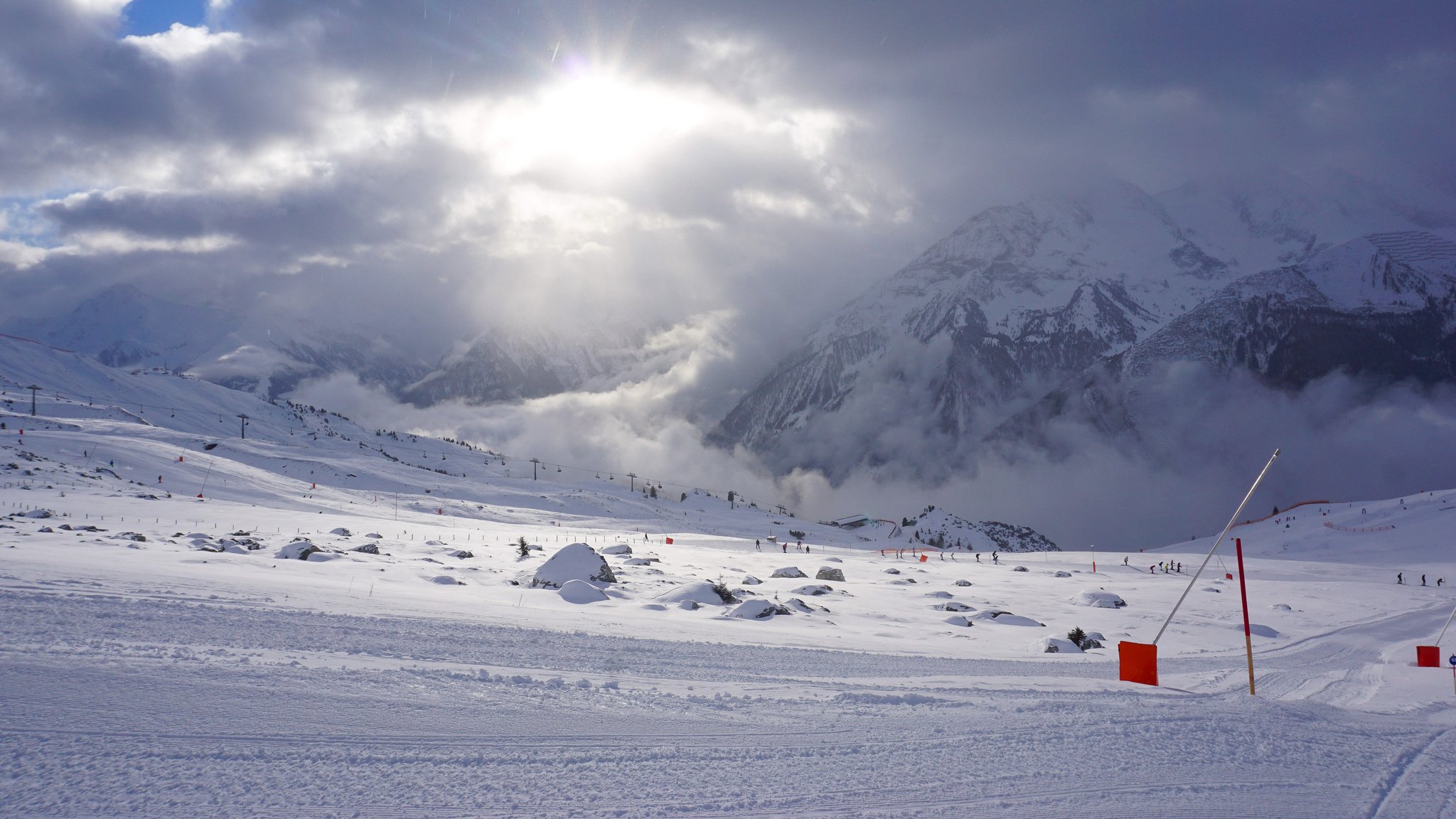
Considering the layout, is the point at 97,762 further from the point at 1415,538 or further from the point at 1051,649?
the point at 1415,538

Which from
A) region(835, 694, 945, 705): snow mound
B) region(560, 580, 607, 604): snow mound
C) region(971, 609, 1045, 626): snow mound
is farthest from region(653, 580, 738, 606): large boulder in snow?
region(835, 694, 945, 705): snow mound

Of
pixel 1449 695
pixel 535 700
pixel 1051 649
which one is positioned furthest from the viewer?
pixel 1051 649

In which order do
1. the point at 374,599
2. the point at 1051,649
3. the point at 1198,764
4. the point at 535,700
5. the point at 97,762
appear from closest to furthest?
the point at 97,762, the point at 1198,764, the point at 535,700, the point at 374,599, the point at 1051,649

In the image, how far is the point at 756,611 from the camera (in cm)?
2197

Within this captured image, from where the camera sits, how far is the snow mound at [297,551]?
86.8 feet

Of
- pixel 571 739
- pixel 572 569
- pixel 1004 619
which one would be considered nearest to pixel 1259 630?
pixel 1004 619

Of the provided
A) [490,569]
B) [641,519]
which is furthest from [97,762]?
[641,519]

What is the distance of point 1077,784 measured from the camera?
734 centimetres

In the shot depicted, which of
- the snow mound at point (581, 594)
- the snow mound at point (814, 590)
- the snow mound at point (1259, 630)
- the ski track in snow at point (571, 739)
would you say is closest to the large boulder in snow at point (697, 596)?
the snow mound at point (581, 594)

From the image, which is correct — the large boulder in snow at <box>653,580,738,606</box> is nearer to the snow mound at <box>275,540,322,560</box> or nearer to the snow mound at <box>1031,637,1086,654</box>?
the snow mound at <box>1031,637,1086,654</box>

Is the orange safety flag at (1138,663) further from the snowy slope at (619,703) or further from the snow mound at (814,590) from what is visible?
the snow mound at (814,590)

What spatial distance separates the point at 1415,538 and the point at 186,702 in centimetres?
10896

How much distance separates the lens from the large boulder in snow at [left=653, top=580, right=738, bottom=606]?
2400cm

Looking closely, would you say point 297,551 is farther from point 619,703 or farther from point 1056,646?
point 1056,646
